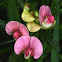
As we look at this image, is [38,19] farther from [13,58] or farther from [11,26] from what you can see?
[13,58]

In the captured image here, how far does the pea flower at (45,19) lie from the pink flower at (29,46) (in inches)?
3.9

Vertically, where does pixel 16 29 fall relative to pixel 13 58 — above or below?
above

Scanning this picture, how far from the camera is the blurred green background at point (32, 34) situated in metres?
0.93

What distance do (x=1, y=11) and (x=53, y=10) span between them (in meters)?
0.54

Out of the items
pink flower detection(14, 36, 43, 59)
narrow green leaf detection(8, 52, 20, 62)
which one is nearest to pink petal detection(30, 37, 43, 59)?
pink flower detection(14, 36, 43, 59)

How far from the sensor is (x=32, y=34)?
905mm

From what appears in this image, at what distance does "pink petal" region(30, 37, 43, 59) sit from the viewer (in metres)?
0.78

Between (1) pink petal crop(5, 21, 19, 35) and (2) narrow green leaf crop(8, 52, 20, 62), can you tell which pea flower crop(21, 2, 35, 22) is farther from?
(2) narrow green leaf crop(8, 52, 20, 62)

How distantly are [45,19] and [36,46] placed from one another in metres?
0.16

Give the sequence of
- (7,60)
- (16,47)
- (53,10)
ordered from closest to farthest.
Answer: (16,47) < (53,10) < (7,60)

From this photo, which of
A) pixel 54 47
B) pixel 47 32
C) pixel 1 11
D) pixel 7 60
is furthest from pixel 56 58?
pixel 1 11

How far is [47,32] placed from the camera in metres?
0.95

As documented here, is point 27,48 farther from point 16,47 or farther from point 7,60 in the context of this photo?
point 7,60

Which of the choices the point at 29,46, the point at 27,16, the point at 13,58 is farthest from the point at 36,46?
the point at 13,58
